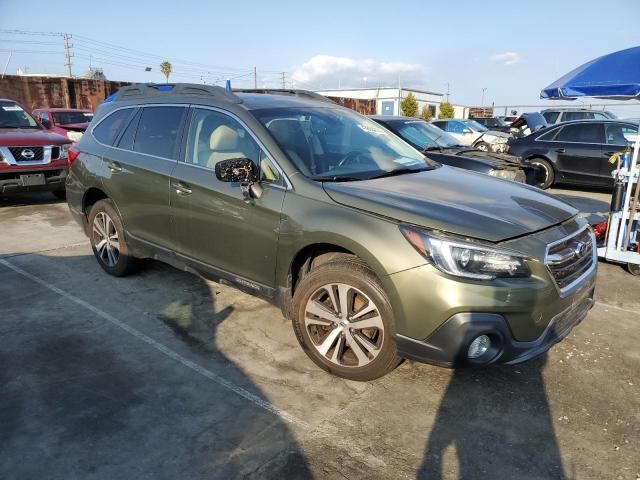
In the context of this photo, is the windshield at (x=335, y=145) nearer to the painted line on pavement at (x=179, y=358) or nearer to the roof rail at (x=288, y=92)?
the roof rail at (x=288, y=92)

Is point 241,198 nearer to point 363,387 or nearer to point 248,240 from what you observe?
point 248,240

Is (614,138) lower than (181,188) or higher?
higher

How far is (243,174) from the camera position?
131 inches

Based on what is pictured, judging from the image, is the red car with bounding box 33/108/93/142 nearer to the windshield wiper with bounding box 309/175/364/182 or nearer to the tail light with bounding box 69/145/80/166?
the tail light with bounding box 69/145/80/166

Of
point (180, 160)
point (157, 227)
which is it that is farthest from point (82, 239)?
point (180, 160)

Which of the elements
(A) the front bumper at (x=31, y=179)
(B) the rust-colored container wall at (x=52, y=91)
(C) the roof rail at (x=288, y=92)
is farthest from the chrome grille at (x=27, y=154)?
(B) the rust-colored container wall at (x=52, y=91)

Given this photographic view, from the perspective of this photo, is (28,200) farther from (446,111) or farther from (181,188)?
(446,111)

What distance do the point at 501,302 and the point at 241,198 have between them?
183 cm

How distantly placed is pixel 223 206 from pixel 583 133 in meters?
9.43

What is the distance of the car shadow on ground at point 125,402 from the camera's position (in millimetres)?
2443

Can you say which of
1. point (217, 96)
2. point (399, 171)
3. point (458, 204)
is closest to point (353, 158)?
point (399, 171)

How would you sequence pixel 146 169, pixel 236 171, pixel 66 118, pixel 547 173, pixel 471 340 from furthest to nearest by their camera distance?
pixel 66 118 → pixel 547 173 → pixel 146 169 → pixel 236 171 → pixel 471 340

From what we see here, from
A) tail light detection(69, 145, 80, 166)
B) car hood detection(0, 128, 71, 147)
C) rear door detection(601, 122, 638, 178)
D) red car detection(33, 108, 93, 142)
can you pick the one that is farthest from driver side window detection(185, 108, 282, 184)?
red car detection(33, 108, 93, 142)

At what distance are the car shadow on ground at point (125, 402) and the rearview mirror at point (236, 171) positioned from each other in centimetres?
123
